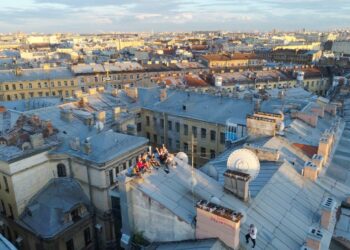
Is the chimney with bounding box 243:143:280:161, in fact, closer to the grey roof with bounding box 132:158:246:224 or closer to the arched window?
the grey roof with bounding box 132:158:246:224

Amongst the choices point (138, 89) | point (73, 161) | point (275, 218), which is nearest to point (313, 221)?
point (275, 218)

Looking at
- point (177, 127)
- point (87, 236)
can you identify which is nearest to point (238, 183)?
point (87, 236)

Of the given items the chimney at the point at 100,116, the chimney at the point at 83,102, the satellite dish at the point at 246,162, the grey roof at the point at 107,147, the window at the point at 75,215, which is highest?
the satellite dish at the point at 246,162

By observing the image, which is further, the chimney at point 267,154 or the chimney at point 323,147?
the chimney at point 323,147

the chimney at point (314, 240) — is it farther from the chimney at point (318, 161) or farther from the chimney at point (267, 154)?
the chimney at point (318, 161)

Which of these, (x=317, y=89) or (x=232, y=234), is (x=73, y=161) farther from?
(x=317, y=89)

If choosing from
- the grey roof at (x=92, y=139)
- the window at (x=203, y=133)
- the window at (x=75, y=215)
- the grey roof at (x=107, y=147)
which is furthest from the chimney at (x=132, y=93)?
the window at (x=75, y=215)
